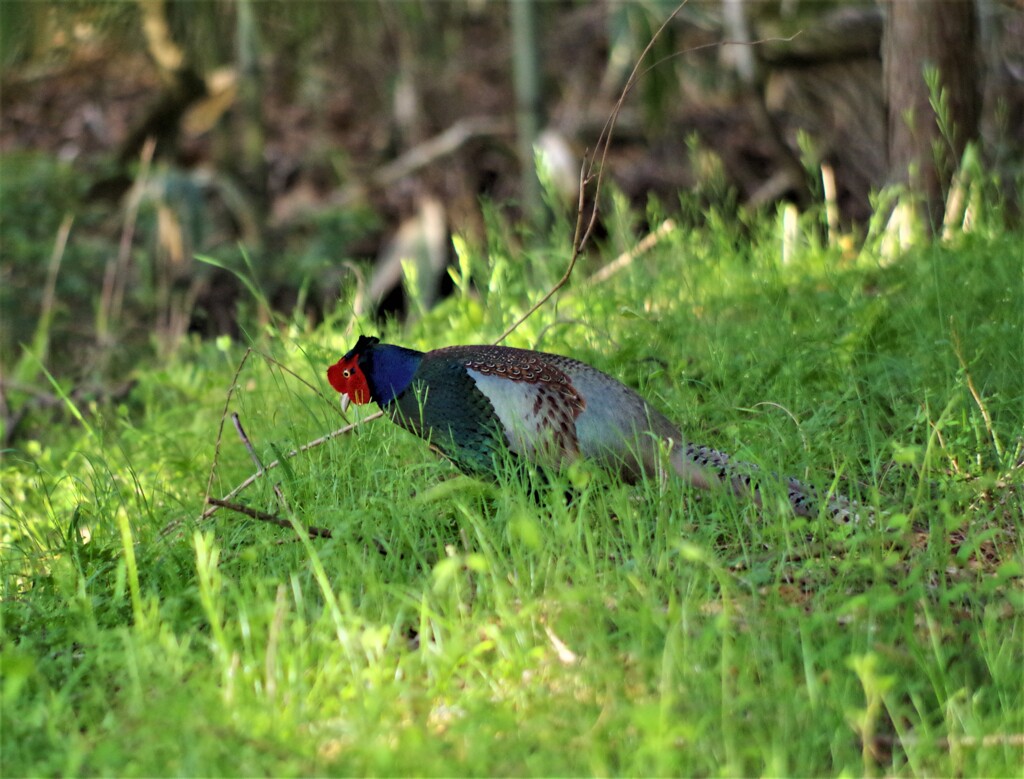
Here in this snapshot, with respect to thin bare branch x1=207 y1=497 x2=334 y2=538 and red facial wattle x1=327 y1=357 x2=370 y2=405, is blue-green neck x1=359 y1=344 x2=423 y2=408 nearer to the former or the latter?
red facial wattle x1=327 y1=357 x2=370 y2=405

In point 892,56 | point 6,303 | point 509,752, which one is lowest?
point 6,303

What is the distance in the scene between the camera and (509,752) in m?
2.22

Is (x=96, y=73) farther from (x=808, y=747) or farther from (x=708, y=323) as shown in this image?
(x=808, y=747)

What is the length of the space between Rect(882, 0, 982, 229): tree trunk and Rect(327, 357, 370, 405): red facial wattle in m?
2.94

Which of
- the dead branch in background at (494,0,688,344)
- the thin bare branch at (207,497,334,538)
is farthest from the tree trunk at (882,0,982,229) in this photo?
the thin bare branch at (207,497,334,538)

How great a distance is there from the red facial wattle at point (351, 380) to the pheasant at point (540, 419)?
59 mm

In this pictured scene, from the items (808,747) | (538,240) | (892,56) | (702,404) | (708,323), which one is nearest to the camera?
(808,747)

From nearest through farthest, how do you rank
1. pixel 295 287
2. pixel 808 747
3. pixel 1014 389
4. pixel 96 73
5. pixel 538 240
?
pixel 808 747
pixel 1014 389
pixel 538 240
pixel 295 287
pixel 96 73

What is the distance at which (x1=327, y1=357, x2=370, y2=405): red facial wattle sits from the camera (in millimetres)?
3332

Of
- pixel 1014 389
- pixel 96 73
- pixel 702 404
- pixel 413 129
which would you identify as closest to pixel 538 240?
pixel 702 404

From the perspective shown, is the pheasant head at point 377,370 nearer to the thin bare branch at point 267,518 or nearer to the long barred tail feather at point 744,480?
the thin bare branch at point 267,518

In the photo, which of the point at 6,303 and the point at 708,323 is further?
the point at 6,303

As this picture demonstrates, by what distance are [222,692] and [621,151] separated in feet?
28.5

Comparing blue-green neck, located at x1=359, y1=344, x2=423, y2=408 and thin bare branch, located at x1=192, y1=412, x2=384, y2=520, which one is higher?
blue-green neck, located at x1=359, y1=344, x2=423, y2=408
